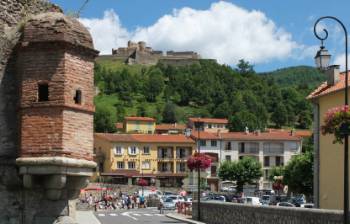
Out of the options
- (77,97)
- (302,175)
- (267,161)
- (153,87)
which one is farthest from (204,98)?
(77,97)

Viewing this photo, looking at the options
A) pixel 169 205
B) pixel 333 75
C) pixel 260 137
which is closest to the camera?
pixel 333 75

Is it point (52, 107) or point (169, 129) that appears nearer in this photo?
point (52, 107)

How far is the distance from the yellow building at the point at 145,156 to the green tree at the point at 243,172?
18089 mm

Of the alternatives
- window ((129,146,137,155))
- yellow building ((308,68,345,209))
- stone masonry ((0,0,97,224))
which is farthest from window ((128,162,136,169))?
stone masonry ((0,0,97,224))

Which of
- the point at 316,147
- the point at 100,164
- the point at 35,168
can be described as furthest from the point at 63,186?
the point at 100,164

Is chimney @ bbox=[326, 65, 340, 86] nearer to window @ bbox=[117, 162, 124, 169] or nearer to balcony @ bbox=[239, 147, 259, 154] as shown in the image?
window @ bbox=[117, 162, 124, 169]

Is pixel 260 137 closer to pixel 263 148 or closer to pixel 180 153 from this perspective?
pixel 263 148

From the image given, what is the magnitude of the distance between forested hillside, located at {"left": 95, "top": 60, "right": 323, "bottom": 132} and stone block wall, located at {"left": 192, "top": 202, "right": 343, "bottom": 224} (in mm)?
113883

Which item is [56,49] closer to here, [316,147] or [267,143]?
[316,147]

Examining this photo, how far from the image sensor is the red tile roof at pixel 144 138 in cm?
10888

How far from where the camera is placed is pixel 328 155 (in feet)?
133

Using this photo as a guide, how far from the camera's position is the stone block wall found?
20.8 metres

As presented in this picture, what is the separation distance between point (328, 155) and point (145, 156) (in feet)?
238

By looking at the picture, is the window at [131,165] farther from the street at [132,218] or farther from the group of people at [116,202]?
the street at [132,218]
